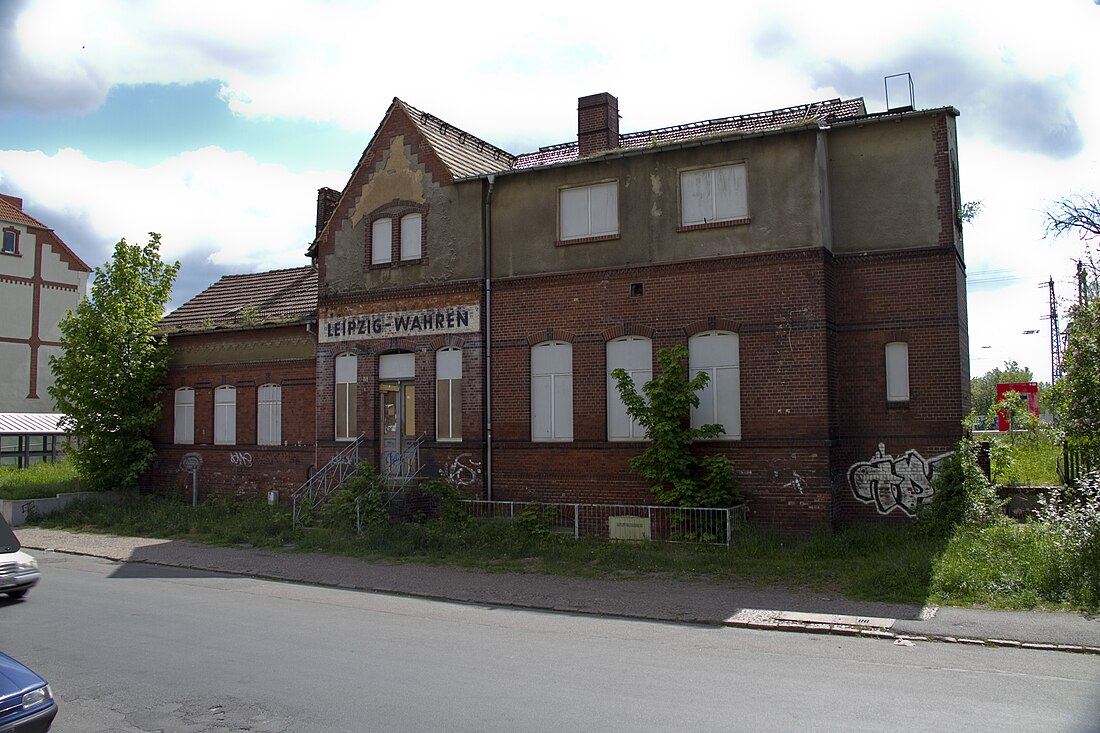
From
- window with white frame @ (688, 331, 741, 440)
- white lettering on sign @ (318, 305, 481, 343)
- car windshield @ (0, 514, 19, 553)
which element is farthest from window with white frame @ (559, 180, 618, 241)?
car windshield @ (0, 514, 19, 553)

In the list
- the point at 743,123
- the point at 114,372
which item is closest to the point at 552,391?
the point at 743,123

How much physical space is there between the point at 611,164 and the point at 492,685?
13.3 meters

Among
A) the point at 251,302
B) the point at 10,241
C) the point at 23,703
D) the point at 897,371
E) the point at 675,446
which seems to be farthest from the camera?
the point at 10,241

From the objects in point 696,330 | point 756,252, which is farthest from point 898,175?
point 696,330

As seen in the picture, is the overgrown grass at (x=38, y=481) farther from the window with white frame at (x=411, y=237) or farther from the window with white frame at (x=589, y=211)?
the window with white frame at (x=589, y=211)

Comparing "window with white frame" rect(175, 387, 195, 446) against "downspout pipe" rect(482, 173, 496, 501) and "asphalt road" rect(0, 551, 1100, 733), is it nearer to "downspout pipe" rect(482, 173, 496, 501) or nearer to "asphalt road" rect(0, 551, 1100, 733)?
"downspout pipe" rect(482, 173, 496, 501)

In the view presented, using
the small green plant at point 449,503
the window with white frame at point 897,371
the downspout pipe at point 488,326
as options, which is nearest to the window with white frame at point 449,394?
the downspout pipe at point 488,326

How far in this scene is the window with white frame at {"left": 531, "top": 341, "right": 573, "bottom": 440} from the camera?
18.8m

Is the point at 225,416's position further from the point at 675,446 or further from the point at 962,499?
the point at 962,499

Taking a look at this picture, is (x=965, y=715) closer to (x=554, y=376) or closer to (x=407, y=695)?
(x=407, y=695)

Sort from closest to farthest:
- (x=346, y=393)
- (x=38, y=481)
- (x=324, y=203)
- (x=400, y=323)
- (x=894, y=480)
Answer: (x=894, y=480)
(x=400, y=323)
(x=346, y=393)
(x=324, y=203)
(x=38, y=481)

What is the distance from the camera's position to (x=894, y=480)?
16.2 meters

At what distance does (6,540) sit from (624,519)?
10.9m

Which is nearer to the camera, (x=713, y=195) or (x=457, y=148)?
(x=713, y=195)
